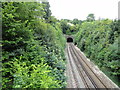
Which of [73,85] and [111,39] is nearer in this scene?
[73,85]

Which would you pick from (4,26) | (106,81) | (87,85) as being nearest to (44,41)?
(4,26)

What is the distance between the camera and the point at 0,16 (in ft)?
8.46

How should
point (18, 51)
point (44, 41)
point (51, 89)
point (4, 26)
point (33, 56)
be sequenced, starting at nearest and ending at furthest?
point (51, 89) < point (4, 26) < point (18, 51) < point (33, 56) < point (44, 41)

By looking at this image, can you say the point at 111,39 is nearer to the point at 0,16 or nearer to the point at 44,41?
the point at 44,41

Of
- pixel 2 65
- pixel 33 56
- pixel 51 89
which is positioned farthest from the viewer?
pixel 33 56

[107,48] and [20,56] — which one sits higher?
[20,56]

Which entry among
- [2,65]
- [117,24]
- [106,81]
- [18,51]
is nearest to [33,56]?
[18,51]

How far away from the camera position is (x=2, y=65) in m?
2.47

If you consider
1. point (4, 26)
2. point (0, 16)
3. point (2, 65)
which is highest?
point (0, 16)

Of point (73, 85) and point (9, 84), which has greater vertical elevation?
point (9, 84)

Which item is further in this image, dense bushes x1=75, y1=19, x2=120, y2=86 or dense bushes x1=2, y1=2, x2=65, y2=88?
dense bushes x1=75, y1=19, x2=120, y2=86

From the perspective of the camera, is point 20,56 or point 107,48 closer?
point 20,56

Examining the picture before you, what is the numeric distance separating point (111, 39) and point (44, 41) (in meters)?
6.15

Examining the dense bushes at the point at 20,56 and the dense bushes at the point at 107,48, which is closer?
the dense bushes at the point at 20,56
